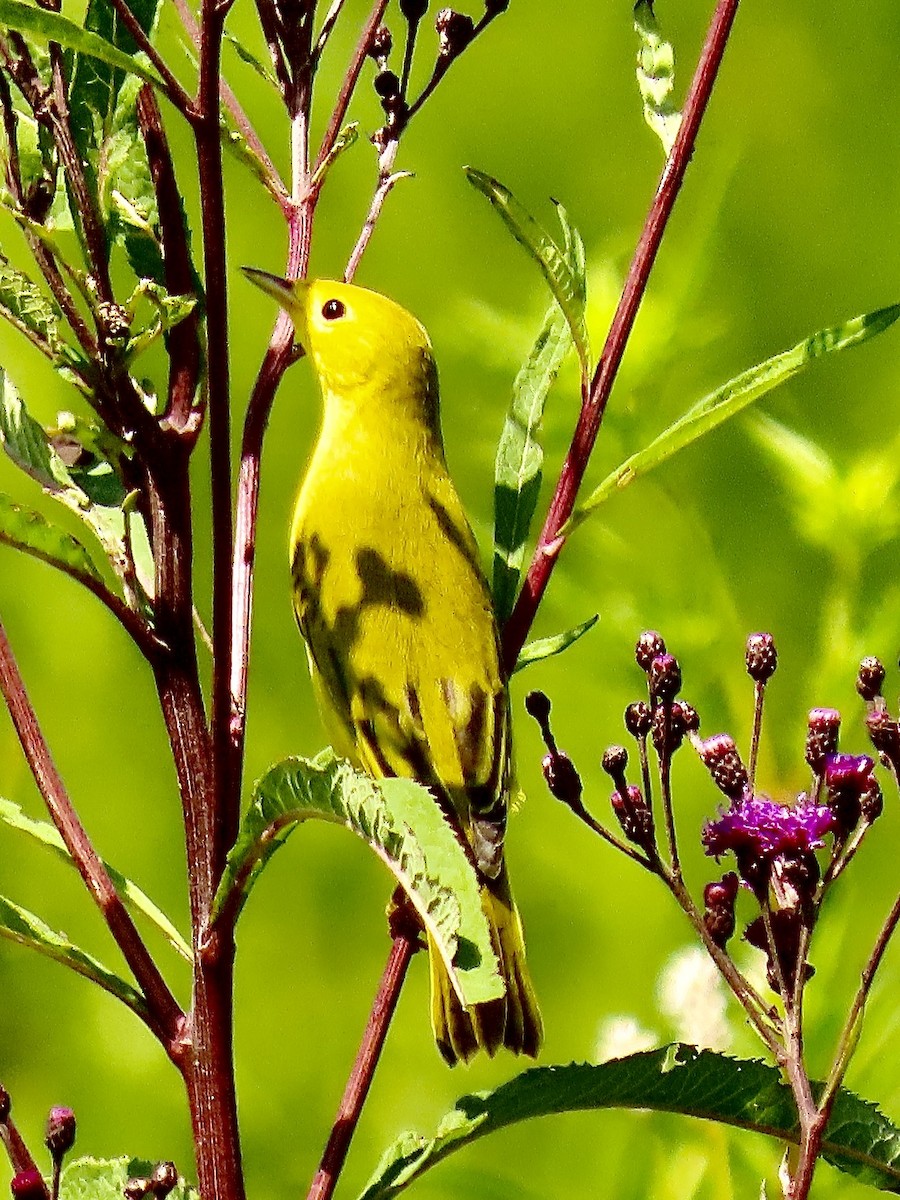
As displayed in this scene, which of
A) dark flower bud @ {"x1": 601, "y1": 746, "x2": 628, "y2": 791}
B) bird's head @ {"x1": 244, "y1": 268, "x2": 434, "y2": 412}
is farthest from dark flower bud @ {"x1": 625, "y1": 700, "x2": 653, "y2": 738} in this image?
bird's head @ {"x1": 244, "y1": 268, "x2": 434, "y2": 412}

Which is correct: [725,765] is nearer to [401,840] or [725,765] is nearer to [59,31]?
[401,840]

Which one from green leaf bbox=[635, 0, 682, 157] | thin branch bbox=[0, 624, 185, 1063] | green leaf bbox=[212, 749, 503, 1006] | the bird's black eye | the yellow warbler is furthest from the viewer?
the bird's black eye

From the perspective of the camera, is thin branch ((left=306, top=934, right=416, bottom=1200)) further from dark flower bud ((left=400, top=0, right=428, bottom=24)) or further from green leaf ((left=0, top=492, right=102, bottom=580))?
dark flower bud ((left=400, top=0, right=428, bottom=24))

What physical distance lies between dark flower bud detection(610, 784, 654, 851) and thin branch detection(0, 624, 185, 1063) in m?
0.21

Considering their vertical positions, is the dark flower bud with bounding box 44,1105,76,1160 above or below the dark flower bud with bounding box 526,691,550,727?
below

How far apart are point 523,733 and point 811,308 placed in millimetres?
628

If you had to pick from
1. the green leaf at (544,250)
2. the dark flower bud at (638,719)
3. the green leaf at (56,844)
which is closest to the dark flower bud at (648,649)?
the dark flower bud at (638,719)

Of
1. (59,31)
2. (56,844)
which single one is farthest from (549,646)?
(59,31)

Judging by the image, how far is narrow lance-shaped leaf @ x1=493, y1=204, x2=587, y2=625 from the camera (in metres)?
0.86

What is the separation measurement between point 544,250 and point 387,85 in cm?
16

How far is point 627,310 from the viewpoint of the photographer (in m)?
0.71

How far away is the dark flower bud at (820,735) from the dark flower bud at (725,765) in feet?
0.11

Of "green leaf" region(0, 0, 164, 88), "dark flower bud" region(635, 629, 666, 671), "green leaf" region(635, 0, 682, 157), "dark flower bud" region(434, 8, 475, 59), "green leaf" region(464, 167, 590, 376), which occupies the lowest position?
"dark flower bud" region(635, 629, 666, 671)

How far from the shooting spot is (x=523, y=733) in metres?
1.88
